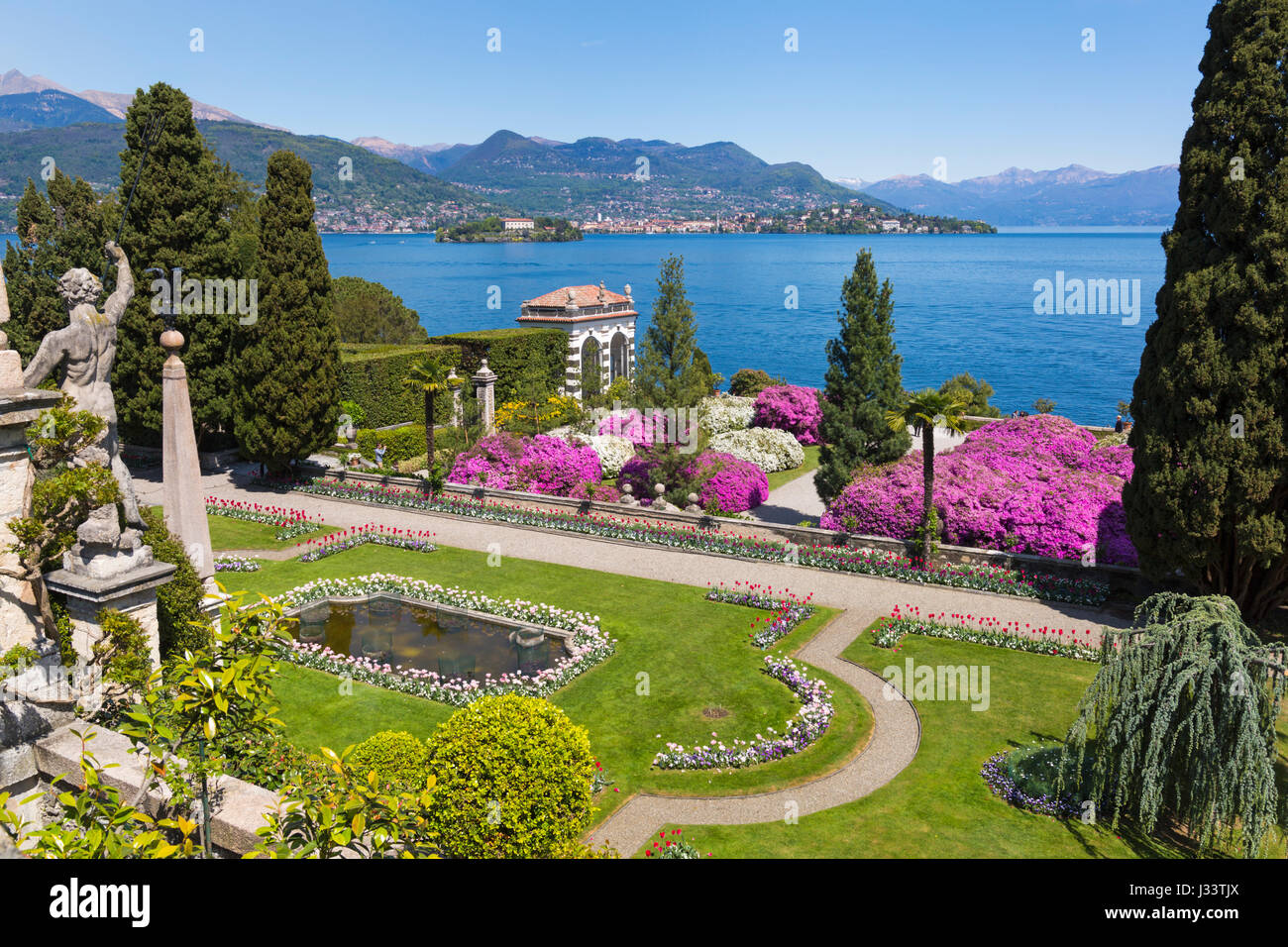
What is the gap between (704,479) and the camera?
28266 mm

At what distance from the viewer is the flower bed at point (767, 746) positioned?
13945 mm

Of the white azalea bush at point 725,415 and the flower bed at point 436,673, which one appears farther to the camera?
the white azalea bush at point 725,415

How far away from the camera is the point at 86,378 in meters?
11.4

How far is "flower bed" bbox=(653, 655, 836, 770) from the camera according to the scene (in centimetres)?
1395

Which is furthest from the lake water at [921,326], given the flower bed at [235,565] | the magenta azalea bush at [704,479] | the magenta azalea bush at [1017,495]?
the flower bed at [235,565]

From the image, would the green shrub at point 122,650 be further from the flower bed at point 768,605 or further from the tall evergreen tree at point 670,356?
the tall evergreen tree at point 670,356

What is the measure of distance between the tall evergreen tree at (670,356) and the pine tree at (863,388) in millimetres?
4326

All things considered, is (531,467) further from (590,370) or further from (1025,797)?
(1025,797)

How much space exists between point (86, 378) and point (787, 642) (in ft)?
44.7

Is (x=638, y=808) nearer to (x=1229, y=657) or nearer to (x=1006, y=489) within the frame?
(x=1229, y=657)

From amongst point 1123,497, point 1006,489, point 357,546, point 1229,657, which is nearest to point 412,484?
point 357,546

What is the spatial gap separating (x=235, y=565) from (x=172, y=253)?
13262mm

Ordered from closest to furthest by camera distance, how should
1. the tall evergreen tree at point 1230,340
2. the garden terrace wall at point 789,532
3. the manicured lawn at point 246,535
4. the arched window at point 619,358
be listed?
the tall evergreen tree at point 1230,340 → the garden terrace wall at point 789,532 → the manicured lawn at point 246,535 → the arched window at point 619,358

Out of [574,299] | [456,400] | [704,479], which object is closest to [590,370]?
[574,299]
